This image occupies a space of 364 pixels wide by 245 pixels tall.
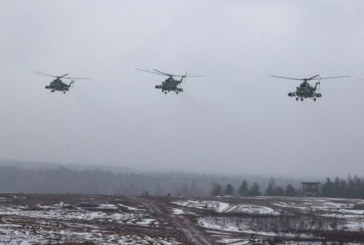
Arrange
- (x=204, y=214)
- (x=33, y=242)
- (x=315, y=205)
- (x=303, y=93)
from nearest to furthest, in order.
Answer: (x=33, y=242)
(x=303, y=93)
(x=204, y=214)
(x=315, y=205)

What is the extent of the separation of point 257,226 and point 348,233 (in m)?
10.8

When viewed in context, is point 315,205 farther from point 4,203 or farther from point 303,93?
point 4,203

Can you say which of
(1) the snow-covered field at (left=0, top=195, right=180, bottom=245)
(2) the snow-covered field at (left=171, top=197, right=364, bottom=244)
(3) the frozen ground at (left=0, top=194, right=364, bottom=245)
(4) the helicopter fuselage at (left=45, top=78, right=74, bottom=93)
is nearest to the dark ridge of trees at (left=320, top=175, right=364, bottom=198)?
(2) the snow-covered field at (left=171, top=197, right=364, bottom=244)

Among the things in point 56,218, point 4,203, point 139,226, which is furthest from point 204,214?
point 4,203

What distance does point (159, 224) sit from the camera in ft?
192

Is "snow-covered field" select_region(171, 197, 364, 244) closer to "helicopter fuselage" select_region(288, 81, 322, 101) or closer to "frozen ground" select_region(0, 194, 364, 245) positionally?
"frozen ground" select_region(0, 194, 364, 245)

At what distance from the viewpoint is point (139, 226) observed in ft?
186

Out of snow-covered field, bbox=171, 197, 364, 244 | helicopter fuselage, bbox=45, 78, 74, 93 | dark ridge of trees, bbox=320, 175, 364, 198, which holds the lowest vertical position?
snow-covered field, bbox=171, 197, 364, 244

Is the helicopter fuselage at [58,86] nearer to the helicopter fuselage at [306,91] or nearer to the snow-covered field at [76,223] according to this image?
the snow-covered field at [76,223]

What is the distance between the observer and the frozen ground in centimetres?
4712

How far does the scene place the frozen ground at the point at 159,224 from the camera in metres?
47.1

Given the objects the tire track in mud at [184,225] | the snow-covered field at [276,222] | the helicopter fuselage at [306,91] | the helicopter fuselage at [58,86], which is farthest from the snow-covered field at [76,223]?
the helicopter fuselage at [306,91]

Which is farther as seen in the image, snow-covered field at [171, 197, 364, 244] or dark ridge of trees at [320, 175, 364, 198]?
dark ridge of trees at [320, 175, 364, 198]

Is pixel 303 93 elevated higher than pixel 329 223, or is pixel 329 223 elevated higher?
pixel 303 93
